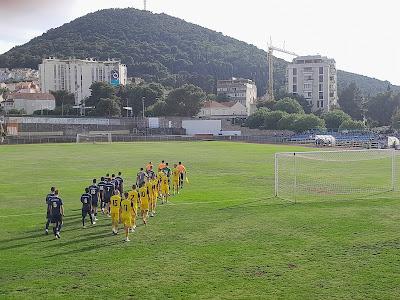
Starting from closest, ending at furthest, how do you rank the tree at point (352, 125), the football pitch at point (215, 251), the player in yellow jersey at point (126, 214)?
the football pitch at point (215, 251), the player in yellow jersey at point (126, 214), the tree at point (352, 125)

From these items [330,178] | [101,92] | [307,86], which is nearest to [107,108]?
[101,92]

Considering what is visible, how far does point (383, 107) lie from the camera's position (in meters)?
122

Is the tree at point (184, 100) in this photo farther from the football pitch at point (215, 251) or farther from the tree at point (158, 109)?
the football pitch at point (215, 251)

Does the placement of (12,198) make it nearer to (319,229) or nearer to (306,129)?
(319,229)

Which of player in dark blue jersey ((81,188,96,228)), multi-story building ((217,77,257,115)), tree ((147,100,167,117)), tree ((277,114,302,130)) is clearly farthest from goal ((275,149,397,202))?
multi-story building ((217,77,257,115))

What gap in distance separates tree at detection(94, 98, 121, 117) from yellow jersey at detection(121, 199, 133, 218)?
10810cm

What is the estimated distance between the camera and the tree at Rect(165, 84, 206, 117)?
120069mm

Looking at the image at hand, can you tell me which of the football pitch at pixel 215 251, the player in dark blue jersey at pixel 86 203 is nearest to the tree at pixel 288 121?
the football pitch at pixel 215 251

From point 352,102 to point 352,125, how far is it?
4036cm

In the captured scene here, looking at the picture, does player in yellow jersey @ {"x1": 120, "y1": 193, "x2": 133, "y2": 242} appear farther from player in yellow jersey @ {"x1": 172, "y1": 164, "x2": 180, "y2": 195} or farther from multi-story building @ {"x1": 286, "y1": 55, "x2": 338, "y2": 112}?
multi-story building @ {"x1": 286, "y1": 55, "x2": 338, "y2": 112}

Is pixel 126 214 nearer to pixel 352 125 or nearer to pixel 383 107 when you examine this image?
pixel 352 125

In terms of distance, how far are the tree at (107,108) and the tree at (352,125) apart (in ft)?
181

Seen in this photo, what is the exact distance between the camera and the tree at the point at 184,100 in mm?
120069

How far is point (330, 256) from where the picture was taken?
559 inches
